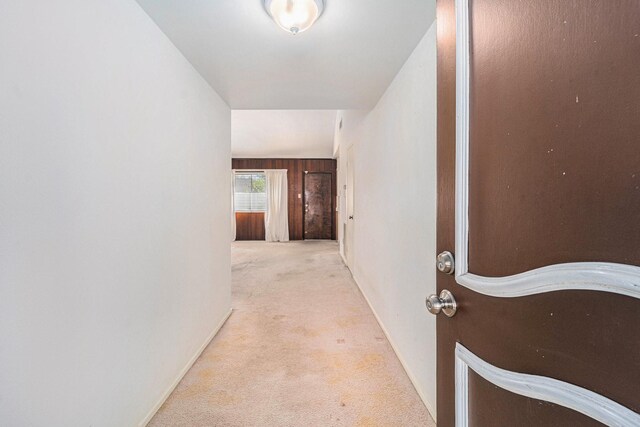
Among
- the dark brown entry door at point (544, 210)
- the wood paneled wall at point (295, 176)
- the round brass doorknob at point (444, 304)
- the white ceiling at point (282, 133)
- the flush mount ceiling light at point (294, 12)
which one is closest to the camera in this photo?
the dark brown entry door at point (544, 210)

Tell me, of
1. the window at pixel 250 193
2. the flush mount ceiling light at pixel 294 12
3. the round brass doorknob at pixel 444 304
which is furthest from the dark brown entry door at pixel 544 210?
the window at pixel 250 193

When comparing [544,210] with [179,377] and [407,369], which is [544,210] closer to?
[407,369]

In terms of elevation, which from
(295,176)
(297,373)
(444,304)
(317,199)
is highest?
(295,176)

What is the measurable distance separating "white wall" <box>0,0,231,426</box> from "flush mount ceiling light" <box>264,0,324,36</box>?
63cm

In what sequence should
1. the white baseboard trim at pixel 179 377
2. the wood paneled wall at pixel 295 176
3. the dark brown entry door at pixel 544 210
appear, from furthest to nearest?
the wood paneled wall at pixel 295 176 → the white baseboard trim at pixel 179 377 → the dark brown entry door at pixel 544 210

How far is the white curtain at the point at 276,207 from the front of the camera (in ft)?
24.5

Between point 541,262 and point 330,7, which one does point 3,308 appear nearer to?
point 541,262

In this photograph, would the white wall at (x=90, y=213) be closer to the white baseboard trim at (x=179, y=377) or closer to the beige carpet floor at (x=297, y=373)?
the white baseboard trim at (x=179, y=377)

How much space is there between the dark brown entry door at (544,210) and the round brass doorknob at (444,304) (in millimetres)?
18

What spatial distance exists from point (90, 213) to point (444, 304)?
1.22 meters

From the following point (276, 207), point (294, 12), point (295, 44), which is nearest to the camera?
point (294, 12)

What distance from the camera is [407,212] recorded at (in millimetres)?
1769

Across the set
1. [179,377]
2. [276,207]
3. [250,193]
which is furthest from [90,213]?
[250,193]

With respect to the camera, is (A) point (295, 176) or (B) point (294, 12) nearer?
(B) point (294, 12)
